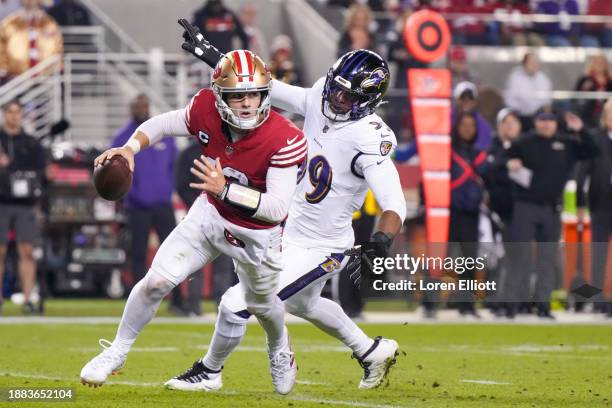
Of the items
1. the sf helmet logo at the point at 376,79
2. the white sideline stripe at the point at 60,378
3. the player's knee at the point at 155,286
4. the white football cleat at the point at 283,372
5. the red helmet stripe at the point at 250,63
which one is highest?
the red helmet stripe at the point at 250,63

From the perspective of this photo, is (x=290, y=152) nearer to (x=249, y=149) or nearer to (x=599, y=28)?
(x=249, y=149)

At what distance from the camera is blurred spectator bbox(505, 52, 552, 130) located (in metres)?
16.4

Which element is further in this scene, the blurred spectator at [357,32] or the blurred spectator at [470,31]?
the blurred spectator at [470,31]

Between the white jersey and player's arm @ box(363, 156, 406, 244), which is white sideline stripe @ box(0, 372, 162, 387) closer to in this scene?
the white jersey

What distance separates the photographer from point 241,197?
6117mm

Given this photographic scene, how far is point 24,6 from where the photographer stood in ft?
53.0

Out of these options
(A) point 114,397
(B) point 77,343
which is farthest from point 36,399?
(B) point 77,343

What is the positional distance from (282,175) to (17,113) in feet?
21.7

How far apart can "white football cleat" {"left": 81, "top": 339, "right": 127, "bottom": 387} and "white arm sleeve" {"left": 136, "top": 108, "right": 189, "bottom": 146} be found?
101cm

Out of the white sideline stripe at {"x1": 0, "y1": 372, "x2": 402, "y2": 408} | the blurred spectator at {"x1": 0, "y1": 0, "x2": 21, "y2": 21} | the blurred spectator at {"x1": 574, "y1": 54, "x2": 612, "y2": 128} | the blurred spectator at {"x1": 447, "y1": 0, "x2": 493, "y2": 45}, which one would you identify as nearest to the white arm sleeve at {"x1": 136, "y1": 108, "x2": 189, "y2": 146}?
the white sideline stripe at {"x1": 0, "y1": 372, "x2": 402, "y2": 408}

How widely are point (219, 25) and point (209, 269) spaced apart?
3155 mm

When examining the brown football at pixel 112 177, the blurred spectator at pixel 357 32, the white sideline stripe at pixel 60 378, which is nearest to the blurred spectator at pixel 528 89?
the blurred spectator at pixel 357 32

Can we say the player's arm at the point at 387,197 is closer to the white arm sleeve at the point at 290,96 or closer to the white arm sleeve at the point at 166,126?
the white arm sleeve at the point at 290,96

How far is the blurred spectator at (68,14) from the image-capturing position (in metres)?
17.3
